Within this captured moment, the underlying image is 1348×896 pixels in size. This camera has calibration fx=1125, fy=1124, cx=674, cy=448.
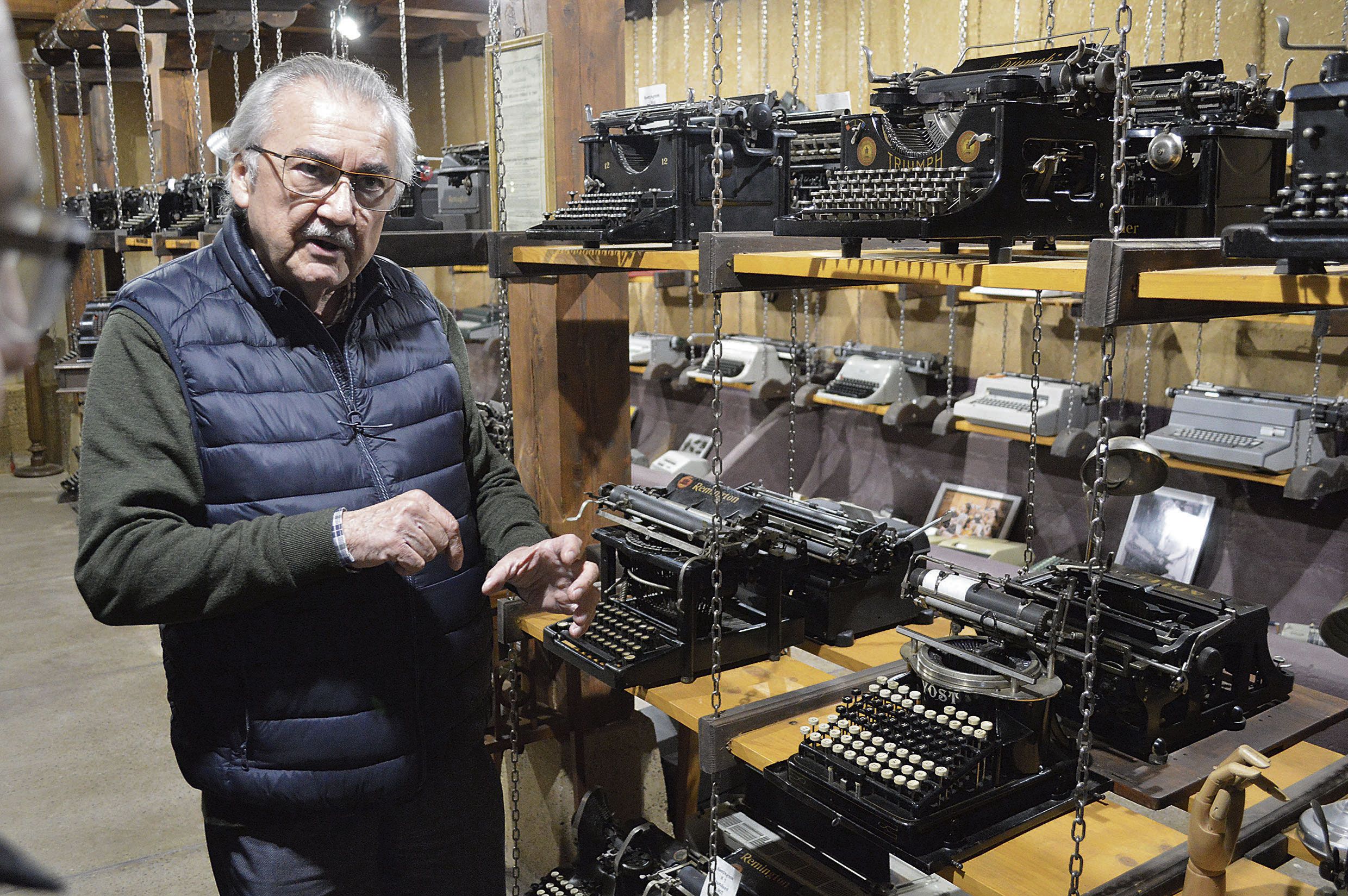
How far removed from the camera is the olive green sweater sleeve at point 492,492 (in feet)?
6.87

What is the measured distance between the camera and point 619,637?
2.73 metres

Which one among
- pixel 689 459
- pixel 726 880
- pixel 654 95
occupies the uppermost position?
pixel 654 95

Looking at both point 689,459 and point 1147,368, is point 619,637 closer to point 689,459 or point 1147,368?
point 1147,368

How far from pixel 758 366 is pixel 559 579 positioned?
4.76 m

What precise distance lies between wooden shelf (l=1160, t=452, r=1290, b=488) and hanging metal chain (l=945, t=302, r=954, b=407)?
145cm

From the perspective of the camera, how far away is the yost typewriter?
2.65 metres

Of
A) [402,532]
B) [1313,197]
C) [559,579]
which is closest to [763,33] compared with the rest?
[559,579]

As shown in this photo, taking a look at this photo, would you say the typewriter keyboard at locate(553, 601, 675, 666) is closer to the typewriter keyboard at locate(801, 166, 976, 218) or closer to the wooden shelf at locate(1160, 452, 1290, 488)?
the typewriter keyboard at locate(801, 166, 976, 218)

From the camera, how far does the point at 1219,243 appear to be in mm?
1662

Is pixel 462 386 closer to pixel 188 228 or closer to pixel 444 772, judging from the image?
pixel 444 772

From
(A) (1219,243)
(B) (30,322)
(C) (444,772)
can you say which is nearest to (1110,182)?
(A) (1219,243)

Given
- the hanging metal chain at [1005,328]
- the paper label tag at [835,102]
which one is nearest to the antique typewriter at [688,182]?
the paper label tag at [835,102]

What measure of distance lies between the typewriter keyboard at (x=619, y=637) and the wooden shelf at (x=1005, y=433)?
9.16ft

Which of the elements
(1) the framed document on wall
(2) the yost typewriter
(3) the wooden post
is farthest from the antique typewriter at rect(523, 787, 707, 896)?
(1) the framed document on wall
